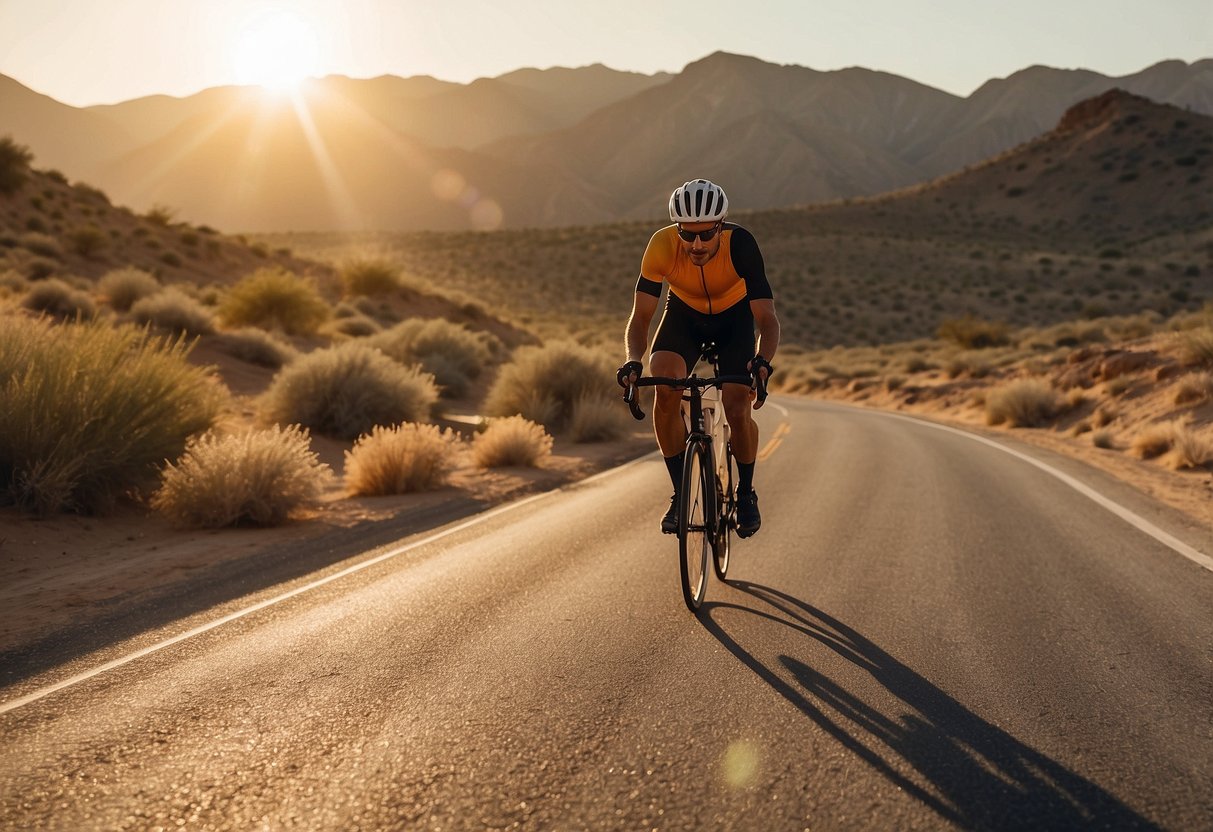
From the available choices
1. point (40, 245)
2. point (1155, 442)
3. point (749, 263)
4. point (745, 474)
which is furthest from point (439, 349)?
point (749, 263)

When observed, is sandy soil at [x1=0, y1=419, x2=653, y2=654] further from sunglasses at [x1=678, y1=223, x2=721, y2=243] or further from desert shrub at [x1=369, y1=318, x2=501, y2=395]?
desert shrub at [x1=369, y1=318, x2=501, y2=395]

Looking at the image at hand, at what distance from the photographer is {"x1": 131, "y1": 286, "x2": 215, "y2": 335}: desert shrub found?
25109 millimetres

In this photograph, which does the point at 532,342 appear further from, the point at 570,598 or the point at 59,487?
the point at 570,598

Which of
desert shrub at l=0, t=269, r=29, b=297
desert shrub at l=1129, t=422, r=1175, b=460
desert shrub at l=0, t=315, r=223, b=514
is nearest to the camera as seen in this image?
desert shrub at l=0, t=315, r=223, b=514

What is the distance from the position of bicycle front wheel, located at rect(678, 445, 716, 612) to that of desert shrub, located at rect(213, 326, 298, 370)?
2045cm

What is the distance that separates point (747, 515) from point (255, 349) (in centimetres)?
2093

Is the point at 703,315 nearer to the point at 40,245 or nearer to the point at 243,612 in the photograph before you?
the point at 243,612

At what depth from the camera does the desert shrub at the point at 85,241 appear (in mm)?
36781

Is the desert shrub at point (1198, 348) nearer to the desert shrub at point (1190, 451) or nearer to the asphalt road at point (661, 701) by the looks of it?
the desert shrub at point (1190, 451)

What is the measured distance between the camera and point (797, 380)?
41719 mm

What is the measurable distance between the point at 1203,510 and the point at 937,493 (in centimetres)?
263

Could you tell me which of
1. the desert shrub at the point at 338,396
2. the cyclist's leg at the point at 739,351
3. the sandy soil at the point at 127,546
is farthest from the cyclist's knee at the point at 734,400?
the desert shrub at the point at 338,396

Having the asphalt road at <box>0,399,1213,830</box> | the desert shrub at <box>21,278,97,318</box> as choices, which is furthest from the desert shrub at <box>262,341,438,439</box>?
the asphalt road at <box>0,399,1213,830</box>

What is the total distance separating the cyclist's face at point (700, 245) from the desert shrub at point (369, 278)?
41225 mm
